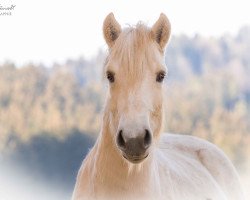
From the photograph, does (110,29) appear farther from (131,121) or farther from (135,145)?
(135,145)

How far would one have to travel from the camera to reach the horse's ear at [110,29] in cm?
264

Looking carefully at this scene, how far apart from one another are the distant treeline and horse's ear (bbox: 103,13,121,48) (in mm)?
910

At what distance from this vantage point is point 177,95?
15.5ft

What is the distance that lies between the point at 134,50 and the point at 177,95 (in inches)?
89.4

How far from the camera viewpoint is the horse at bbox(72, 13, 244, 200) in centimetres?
226

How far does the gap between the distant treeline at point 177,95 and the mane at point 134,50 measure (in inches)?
39.0

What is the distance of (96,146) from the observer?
2.72 metres

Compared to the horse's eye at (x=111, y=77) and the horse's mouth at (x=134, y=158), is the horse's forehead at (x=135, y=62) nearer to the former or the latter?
the horse's eye at (x=111, y=77)

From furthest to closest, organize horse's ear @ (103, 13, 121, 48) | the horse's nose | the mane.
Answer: horse's ear @ (103, 13, 121, 48) < the mane < the horse's nose

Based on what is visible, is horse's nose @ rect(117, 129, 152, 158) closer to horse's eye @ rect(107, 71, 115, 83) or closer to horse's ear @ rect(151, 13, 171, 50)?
horse's eye @ rect(107, 71, 115, 83)

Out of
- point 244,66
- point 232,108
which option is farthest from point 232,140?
point 244,66

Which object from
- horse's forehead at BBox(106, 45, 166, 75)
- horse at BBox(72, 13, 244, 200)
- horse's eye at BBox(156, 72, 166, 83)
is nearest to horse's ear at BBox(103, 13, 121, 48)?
horse at BBox(72, 13, 244, 200)

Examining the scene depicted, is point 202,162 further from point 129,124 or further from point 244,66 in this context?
point 244,66

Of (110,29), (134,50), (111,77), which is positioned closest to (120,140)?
(111,77)
